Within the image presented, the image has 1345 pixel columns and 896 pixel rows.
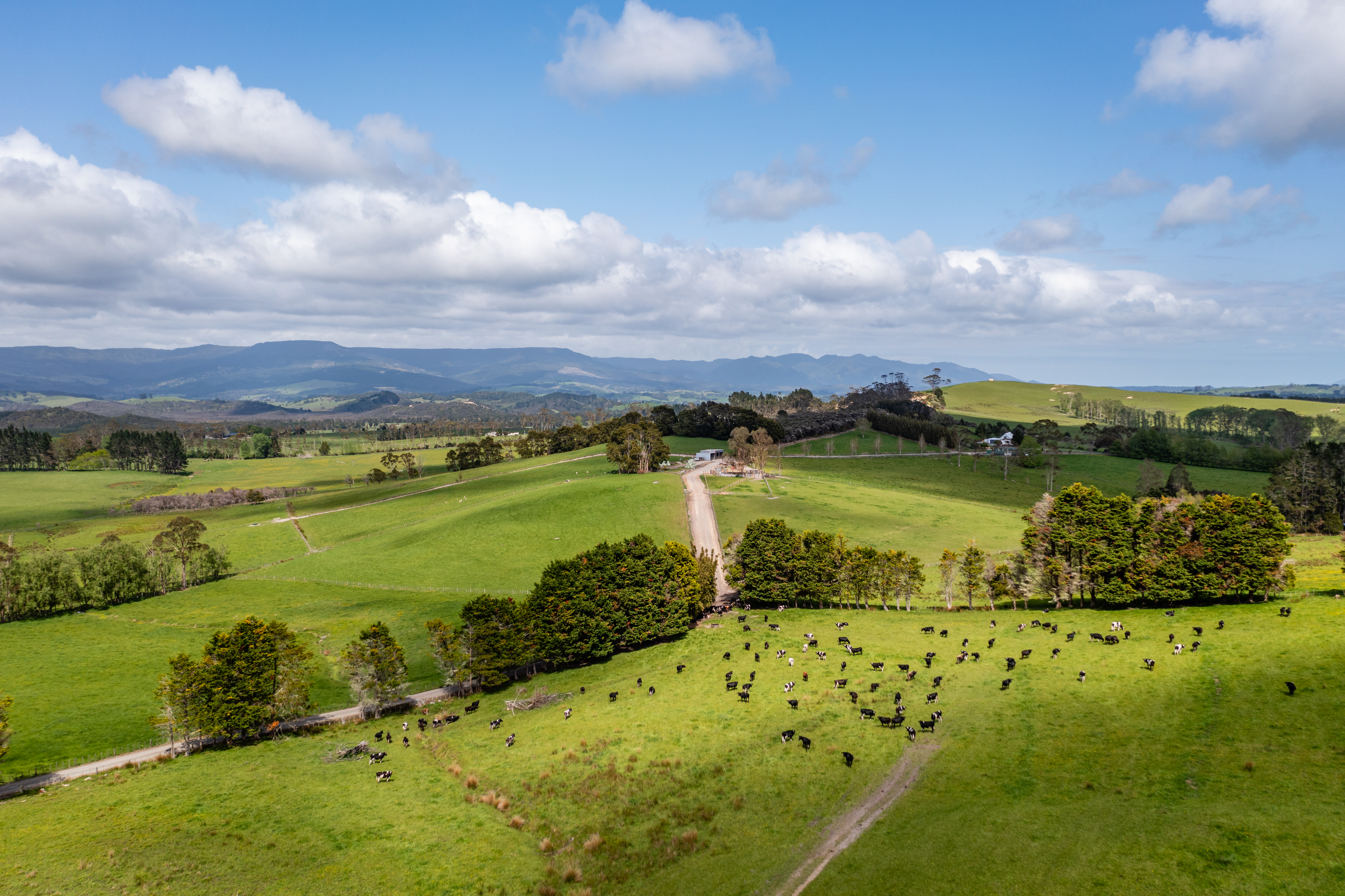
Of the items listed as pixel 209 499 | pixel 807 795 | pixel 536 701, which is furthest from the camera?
pixel 209 499

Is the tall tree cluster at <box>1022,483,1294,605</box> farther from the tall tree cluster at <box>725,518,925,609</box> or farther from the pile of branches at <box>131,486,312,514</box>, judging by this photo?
the pile of branches at <box>131,486,312,514</box>

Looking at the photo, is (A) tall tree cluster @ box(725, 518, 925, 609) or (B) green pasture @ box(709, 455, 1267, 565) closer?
(A) tall tree cluster @ box(725, 518, 925, 609)

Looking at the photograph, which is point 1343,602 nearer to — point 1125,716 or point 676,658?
point 1125,716

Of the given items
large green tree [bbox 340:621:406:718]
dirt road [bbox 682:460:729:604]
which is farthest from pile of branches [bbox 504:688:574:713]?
dirt road [bbox 682:460:729:604]

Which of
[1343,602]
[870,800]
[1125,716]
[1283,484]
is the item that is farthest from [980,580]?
[1283,484]

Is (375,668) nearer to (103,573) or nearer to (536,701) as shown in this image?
(536,701)

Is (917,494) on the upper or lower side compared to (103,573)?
upper

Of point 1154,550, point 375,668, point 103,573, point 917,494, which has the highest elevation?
point 1154,550

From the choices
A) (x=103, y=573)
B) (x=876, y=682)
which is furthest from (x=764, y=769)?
(x=103, y=573)
